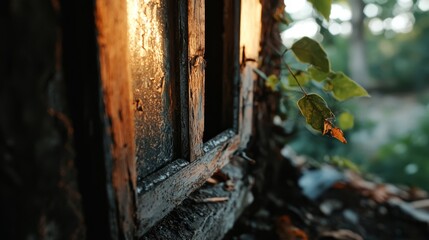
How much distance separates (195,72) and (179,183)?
394 millimetres

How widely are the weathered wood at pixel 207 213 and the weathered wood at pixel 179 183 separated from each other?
8 centimetres

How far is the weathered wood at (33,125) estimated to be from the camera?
1.58 feet

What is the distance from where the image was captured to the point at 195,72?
3.48ft

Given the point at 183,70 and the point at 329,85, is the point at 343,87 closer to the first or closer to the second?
the point at 329,85

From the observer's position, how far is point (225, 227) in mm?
1322

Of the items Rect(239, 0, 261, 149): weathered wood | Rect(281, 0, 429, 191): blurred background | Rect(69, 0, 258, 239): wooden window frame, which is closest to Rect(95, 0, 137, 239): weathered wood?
Rect(69, 0, 258, 239): wooden window frame

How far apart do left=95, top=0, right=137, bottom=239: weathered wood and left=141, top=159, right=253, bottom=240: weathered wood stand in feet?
0.77

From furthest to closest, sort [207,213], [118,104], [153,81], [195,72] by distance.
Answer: [207,213], [195,72], [153,81], [118,104]

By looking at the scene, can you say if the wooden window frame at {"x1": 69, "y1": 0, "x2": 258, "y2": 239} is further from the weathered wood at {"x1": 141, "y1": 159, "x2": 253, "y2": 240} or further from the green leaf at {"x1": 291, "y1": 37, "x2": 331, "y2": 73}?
the green leaf at {"x1": 291, "y1": 37, "x2": 331, "y2": 73}

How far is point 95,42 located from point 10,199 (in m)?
0.32

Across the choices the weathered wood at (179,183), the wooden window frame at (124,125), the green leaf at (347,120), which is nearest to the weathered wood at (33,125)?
the wooden window frame at (124,125)

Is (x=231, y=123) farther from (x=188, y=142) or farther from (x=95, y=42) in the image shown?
(x=95, y=42)

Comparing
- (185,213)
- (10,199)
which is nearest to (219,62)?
(185,213)

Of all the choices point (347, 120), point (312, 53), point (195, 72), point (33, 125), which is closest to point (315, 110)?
point (312, 53)
